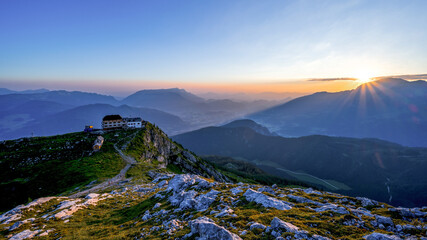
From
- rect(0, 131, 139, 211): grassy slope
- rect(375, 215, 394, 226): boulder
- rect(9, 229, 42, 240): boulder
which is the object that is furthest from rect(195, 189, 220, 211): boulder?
rect(0, 131, 139, 211): grassy slope

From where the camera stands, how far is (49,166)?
217 feet

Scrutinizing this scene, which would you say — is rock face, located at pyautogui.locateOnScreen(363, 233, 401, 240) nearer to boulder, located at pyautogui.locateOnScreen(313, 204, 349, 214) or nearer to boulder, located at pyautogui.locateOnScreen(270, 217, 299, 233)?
boulder, located at pyautogui.locateOnScreen(270, 217, 299, 233)

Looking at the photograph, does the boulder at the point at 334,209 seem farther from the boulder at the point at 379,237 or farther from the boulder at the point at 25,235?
the boulder at the point at 25,235

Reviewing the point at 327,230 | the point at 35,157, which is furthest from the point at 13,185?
the point at 327,230

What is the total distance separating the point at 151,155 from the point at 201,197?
81238 millimetres

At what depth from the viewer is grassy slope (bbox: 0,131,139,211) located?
181 feet

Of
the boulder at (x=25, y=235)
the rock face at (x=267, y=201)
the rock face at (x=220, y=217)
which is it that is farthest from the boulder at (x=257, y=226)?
the boulder at (x=25, y=235)

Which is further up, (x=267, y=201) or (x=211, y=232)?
(x=211, y=232)

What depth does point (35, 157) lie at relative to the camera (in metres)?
72.9

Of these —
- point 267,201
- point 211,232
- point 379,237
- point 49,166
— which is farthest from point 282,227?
point 49,166

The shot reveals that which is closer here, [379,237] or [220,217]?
[379,237]

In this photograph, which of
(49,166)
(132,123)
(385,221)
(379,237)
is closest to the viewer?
(379,237)

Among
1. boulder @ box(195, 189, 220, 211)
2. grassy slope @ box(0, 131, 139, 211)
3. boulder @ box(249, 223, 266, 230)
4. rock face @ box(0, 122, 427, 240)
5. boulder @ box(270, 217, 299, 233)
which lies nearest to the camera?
boulder @ box(270, 217, 299, 233)

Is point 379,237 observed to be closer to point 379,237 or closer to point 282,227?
point 379,237
